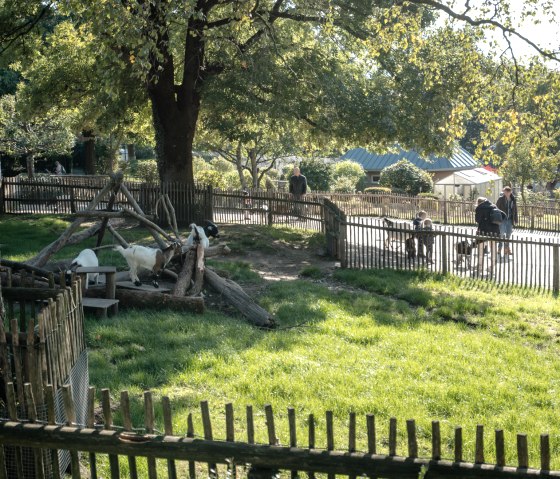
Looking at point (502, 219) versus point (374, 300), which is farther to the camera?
point (502, 219)

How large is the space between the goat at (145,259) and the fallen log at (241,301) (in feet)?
2.58

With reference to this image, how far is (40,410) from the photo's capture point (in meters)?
5.43

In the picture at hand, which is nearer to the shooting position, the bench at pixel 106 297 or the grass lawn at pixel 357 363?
the grass lawn at pixel 357 363

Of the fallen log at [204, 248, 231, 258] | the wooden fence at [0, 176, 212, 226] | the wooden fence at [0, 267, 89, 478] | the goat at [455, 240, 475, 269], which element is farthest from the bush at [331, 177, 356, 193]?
the wooden fence at [0, 267, 89, 478]

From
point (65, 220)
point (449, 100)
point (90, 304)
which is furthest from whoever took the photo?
point (65, 220)

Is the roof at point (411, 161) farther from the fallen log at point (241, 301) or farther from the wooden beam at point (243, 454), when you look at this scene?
the wooden beam at point (243, 454)

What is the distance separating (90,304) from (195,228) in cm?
297

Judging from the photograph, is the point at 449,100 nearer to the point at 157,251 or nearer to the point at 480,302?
the point at 480,302

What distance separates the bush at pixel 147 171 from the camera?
4147 cm

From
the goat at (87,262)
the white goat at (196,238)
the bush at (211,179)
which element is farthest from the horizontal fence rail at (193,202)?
the goat at (87,262)

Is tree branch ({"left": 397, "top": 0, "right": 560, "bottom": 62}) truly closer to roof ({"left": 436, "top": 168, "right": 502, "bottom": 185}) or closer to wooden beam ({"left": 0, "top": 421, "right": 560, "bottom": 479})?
wooden beam ({"left": 0, "top": 421, "right": 560, "bottom": 479})

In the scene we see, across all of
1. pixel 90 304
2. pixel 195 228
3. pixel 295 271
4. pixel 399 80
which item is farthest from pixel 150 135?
pixel 90 304

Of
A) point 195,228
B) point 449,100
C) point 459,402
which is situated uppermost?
point 449,100

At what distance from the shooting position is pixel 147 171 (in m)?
43.1
